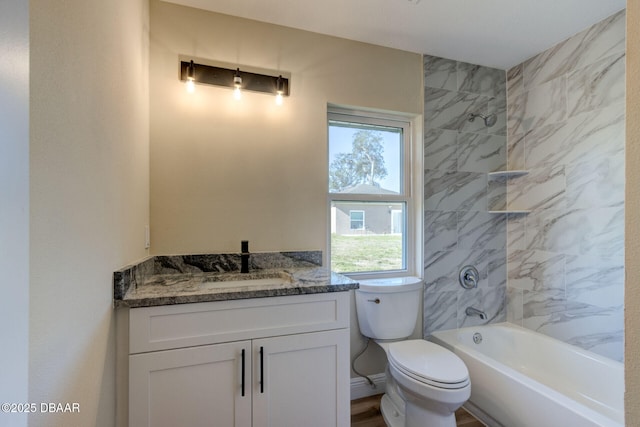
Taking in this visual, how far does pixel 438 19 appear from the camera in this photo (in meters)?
1.75

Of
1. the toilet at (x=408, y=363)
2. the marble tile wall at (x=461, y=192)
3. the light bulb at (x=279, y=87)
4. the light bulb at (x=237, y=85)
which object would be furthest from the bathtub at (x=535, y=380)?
the light bulb at (x=237, y=85)

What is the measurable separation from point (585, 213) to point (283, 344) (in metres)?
2.09

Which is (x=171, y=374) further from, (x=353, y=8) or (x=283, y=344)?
(x=353, y=8)

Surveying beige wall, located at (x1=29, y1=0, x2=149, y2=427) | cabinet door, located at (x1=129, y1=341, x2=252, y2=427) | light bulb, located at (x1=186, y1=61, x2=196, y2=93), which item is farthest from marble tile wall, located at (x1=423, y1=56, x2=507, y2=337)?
beige wall, located at (x1=29, y1=0, x2=149, y2=427)

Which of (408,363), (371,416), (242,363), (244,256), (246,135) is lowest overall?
(371,416)

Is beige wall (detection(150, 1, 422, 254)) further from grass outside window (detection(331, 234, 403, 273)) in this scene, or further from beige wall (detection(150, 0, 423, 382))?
grass outside window (detection(331, 234, 403, 273))

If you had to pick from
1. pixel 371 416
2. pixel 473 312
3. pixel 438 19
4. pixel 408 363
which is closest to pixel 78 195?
pixel 408 363

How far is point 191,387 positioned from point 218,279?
530 millimetres

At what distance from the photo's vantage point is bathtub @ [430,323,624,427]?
4.43 feet

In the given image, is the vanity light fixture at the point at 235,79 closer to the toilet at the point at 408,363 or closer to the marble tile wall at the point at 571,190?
the toilet at the point at 408,363

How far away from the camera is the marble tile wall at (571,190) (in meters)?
1.71

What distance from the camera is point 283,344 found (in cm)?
127

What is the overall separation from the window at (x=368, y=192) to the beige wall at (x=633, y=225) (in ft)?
5.26

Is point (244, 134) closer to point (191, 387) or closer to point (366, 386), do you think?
point (191, 387)
